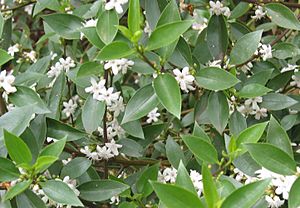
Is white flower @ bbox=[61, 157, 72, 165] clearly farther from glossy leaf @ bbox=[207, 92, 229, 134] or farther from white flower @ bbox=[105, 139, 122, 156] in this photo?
glossy leaf @ bbox=[207, 92, 229, 134]

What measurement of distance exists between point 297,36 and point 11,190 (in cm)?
125

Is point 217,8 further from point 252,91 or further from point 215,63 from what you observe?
point 252,91

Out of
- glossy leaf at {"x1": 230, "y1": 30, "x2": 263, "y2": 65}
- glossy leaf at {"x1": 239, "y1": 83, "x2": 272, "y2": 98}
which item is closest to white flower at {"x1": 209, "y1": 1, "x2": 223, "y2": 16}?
glossy leaf at {"x1": 230, "y1": 30, "x2": 263, "y2": 65}

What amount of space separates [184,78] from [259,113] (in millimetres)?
352

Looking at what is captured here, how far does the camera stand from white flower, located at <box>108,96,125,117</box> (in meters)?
1.70

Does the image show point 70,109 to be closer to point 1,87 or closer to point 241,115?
point 1,87

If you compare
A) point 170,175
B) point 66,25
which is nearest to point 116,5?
point 66,25

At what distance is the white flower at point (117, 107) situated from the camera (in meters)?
1.70

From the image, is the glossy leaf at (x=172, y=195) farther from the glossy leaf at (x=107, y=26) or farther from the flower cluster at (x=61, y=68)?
the flower cluster at (x=61, y=68)

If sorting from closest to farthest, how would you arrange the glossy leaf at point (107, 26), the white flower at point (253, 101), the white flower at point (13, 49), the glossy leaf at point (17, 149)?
1. the glossy leaf at point (17, 149)
2. the glossy leaf at point (107, 26)
3. the white flower at point (253, 101)
4. the white flower at point (13, 49)

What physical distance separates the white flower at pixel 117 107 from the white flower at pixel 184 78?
0.70 feet

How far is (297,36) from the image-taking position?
2.08 metres

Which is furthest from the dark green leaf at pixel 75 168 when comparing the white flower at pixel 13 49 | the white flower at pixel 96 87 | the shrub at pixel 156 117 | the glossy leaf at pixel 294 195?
the white flower at pixel 13 49

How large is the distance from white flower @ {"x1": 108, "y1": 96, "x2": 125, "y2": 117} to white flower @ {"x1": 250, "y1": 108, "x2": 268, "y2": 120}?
42cm
